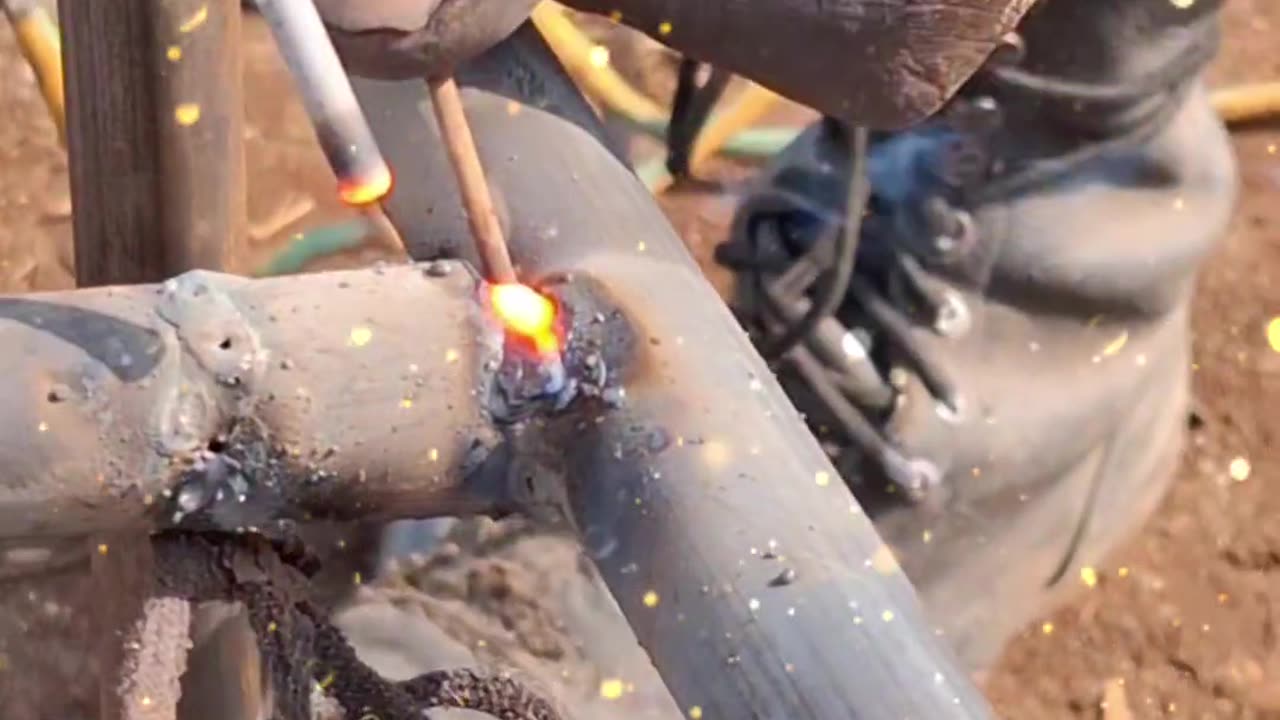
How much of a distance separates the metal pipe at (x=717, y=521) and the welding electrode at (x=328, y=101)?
9cm

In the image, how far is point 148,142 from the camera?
0.44 meters

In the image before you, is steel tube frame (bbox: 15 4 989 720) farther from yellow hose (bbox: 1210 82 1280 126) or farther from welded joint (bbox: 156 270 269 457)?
yellow hose (bbox: 1210 82 1280 126)

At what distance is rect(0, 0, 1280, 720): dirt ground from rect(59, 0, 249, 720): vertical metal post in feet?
1.44

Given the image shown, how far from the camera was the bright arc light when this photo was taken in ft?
1.17

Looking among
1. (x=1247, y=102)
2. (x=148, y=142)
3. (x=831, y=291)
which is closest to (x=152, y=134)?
(x=148, y=142)

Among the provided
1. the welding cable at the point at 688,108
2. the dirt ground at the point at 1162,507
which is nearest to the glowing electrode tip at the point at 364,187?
the welding cable at the point at 688,108

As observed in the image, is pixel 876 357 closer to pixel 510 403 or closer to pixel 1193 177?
pixel 1193 177

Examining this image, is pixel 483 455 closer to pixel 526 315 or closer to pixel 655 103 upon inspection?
pixel 526 315

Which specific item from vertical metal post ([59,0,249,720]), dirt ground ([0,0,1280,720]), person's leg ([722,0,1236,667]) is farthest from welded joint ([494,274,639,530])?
dirt ground ([0,0,1280,720])

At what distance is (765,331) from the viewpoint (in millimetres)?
751

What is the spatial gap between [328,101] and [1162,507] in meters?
0.79

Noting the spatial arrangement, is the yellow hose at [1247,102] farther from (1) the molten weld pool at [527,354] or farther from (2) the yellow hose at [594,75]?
(1) the molten weld pool at [527,354]

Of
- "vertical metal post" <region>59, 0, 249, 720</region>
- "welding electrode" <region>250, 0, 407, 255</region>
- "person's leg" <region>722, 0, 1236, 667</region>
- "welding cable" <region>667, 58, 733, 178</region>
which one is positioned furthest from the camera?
"person's leg" <region>722, 0, 1236, 667</region>

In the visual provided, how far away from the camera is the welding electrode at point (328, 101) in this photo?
0.92ft
